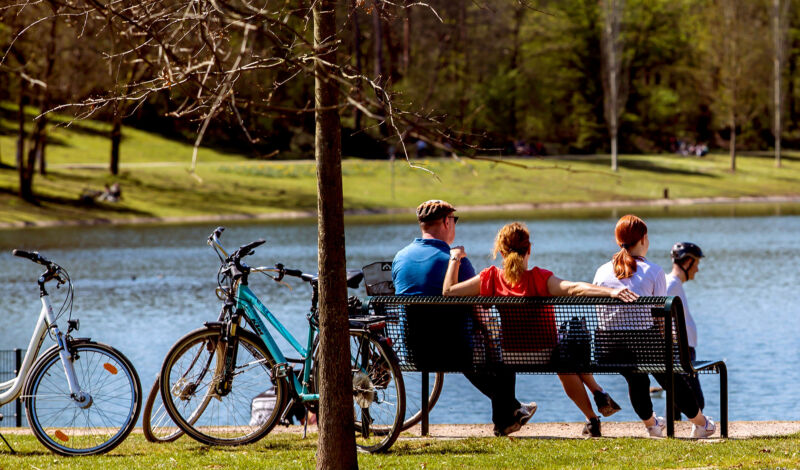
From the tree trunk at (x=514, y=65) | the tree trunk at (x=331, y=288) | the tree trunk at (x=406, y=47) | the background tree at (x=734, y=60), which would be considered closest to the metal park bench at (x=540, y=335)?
the tree trunk at (x=331, y=288)

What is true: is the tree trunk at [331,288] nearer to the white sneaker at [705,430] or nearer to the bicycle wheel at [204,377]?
the bicycle wheel at [204,377]

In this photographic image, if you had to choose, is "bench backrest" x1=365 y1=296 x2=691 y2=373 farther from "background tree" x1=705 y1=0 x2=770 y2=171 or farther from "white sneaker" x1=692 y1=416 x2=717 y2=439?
"background tree" x1=705 y1=0 x2=770 y2=171

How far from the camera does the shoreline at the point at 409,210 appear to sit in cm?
4641

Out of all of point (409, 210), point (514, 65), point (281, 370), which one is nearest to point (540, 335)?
point (281, 370)

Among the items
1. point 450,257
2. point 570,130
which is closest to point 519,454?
point 450,257

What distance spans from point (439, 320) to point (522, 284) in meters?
0.59

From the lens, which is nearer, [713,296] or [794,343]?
[794,343]

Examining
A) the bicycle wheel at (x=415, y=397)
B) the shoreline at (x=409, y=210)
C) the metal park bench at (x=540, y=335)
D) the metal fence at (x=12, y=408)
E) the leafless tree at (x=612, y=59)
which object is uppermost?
the leafless tree at (x=612, y=59)

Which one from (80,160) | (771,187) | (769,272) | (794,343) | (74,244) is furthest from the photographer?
(80,160)

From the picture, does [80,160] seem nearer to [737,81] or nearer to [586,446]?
[737,81]

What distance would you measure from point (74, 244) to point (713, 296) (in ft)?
73.0

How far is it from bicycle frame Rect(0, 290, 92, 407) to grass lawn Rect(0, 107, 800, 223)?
40.0m

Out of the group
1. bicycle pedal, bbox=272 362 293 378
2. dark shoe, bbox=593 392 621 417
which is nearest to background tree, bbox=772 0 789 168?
dark shoe, bbox=593 392 621 417

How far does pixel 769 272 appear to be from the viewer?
990 inches
